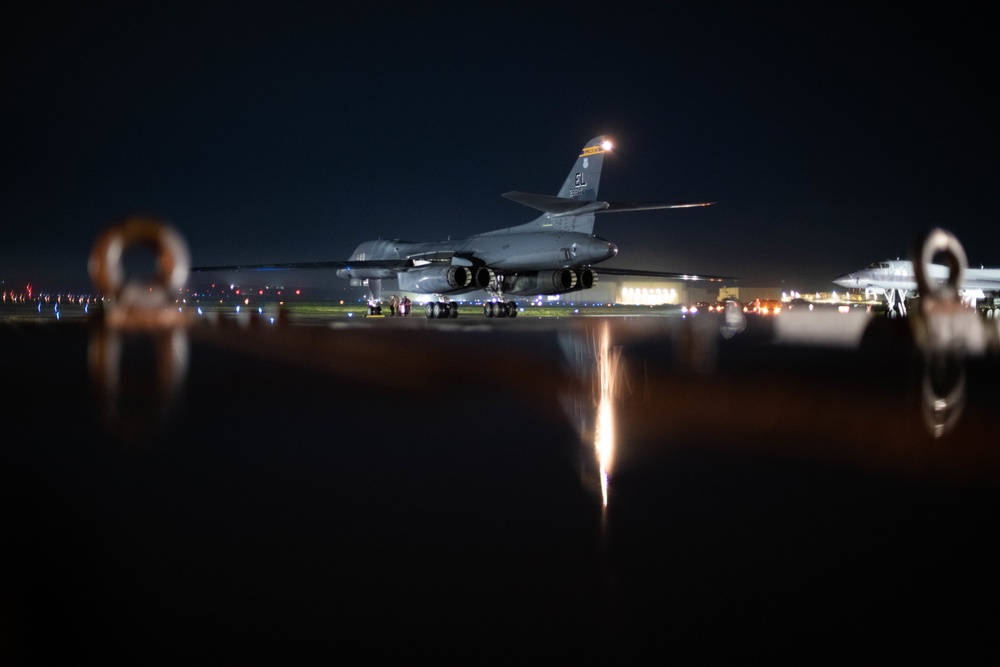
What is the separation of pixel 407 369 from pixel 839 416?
5926mm

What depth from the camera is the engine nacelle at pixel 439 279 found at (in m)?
29.8

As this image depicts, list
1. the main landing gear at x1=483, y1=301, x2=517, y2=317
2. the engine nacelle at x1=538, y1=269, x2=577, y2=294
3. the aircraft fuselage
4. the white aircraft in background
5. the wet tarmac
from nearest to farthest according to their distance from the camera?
the wet tarmac → the aircraft fuselage → the engine nacelle at x1=538, y1=269, x2=577, y2=294 → the main landing gear at x1=483, y1=301, x2=517, y2=317 → the white aircraft in background

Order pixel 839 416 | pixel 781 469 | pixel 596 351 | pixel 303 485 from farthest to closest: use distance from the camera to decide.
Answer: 1. pixel 596 351
2. pixel 839 416
3. pixel 781 469
4. pixel 303 485

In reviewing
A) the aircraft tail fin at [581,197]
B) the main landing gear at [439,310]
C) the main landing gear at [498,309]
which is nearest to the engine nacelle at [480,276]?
the main landing gear at [498,309]

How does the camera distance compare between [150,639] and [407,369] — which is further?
[407,369]

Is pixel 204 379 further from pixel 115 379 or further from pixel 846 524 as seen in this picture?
pixel 846 524

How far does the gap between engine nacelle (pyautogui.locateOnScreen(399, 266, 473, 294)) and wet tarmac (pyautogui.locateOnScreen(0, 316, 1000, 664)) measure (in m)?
20.8

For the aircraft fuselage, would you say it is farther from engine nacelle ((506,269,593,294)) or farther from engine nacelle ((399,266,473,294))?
engine nacelle ((506,269,593,294))

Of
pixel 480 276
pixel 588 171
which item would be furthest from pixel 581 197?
pixel 480 276

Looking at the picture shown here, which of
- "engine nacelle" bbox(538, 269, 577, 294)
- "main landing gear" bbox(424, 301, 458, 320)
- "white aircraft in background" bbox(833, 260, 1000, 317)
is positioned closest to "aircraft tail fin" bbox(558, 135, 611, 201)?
"engine nacelle" bbox(538, 269, 577, 294)

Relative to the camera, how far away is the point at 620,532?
Result: 153 inches

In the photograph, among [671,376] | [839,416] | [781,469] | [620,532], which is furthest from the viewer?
[671,376]

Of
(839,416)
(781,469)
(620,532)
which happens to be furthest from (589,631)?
(839,416)

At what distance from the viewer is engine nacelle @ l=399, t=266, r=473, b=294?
1171 inches
